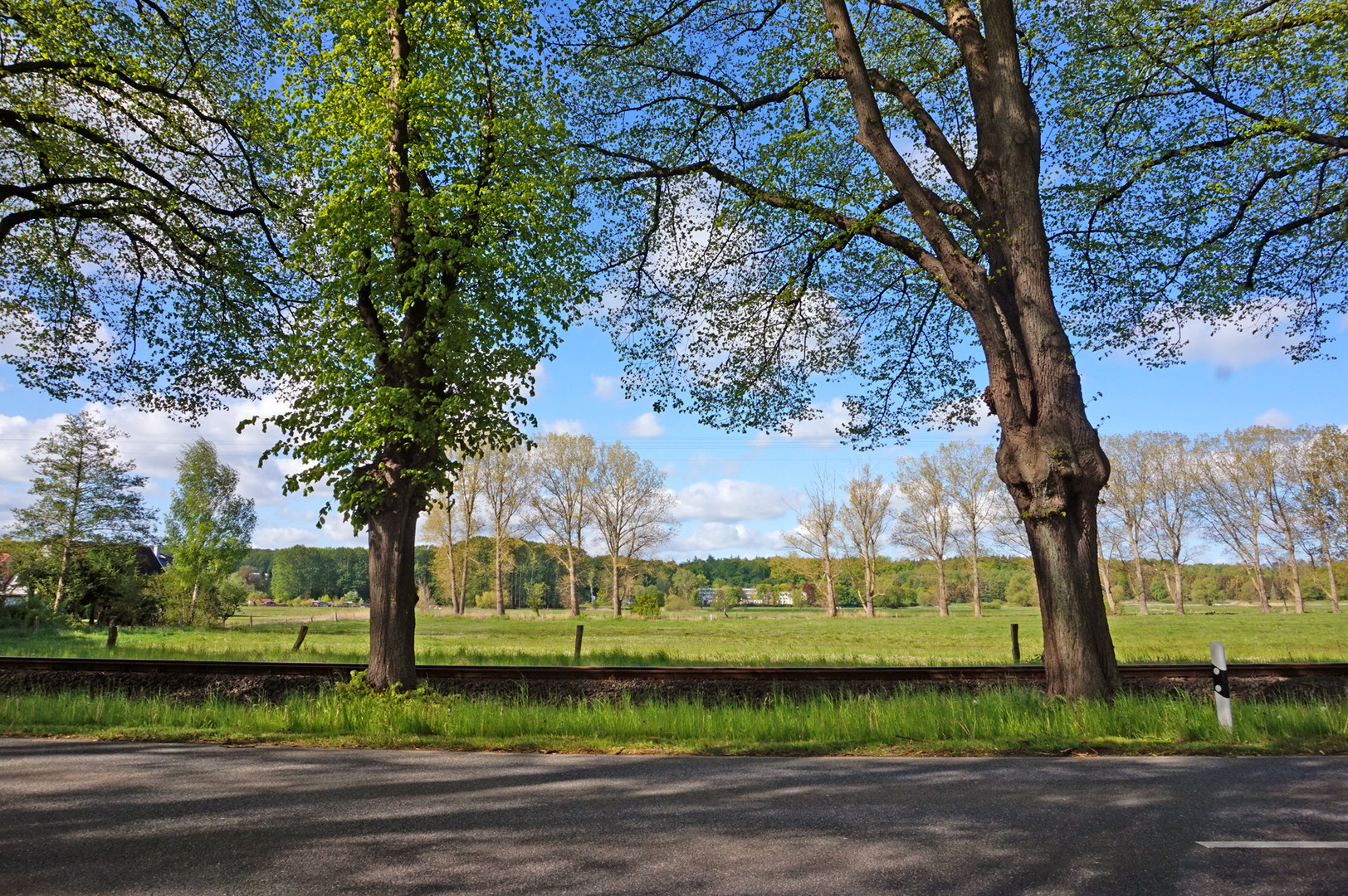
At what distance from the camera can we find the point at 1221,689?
25.4ft

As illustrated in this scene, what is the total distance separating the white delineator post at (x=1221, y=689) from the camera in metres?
7.59

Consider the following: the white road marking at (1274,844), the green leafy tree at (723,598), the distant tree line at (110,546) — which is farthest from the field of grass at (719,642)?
the green leafy tree at (723,598)

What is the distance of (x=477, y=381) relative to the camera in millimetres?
10234

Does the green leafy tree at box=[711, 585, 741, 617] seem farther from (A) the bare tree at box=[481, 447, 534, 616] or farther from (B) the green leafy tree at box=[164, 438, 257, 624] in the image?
(B) the green leafy tree at box=[164, 438, 257, 624]

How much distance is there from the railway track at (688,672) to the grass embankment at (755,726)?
3183mm

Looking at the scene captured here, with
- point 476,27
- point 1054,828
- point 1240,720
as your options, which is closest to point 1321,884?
point 1054,828

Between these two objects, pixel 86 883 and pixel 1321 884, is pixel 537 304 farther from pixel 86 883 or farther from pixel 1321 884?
pixel 1321 884

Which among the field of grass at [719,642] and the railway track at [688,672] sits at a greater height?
the railway track at [688,672]

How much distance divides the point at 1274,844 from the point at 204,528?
45.9 meters

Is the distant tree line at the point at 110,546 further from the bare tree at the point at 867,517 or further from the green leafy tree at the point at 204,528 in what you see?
the bare tree at the point at 867,517

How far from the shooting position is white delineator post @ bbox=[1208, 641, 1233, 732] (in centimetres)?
759

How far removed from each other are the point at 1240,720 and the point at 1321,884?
5.28m

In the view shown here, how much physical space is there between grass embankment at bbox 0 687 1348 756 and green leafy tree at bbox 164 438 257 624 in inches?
1351

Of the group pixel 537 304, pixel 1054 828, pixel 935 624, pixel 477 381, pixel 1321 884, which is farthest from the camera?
pixel 935 624
